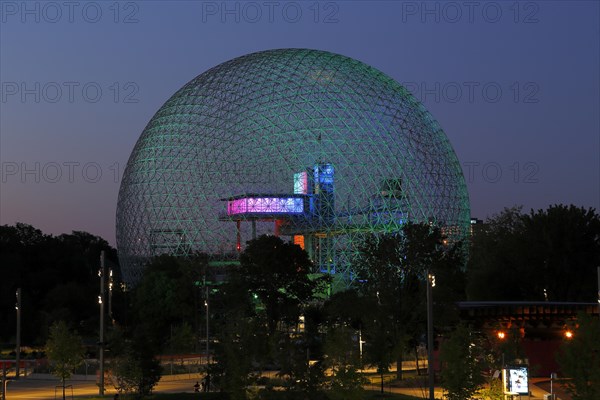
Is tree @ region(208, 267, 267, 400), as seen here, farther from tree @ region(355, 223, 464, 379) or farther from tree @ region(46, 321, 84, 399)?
tree @ region(46, 321, 84, 399)

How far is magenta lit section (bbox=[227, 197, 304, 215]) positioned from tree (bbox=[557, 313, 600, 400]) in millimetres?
60717

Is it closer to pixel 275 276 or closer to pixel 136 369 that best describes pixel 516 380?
pixel 136 369

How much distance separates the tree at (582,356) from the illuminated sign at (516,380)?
1.45m

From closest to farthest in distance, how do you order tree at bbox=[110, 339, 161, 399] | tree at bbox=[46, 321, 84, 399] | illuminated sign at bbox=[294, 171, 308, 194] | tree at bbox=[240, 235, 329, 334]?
tree at bbox=[110, 339, 161, 399]
tree at bbox=[46, 321, 84, 399]
tree at bbox=[240, 235, 329, 334]
illuminated sign at bbox=[294, 171, 308, 194]

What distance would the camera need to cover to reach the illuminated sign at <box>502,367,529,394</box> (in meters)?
38.8

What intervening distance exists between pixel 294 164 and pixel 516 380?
6144 cm

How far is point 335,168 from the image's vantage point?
98.3 meters

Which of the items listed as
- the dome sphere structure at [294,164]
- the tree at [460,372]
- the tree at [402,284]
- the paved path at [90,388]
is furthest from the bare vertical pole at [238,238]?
the tree at [460,372]

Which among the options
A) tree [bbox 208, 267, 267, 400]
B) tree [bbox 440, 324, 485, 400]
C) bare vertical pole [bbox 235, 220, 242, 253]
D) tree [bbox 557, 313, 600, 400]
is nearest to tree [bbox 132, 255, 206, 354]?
bare vertical pole [bbox 235, 220, 242, 253]

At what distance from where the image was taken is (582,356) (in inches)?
1494

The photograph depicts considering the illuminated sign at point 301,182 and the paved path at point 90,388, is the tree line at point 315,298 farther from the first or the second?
the illuminated sign at point 301,182

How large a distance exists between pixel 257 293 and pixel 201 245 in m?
27.6

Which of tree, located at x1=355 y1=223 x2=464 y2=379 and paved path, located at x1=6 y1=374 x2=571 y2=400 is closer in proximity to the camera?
paved path, located at x1=6 y1=374 x2=571 y2=400

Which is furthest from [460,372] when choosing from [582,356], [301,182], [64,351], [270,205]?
[270,205]
